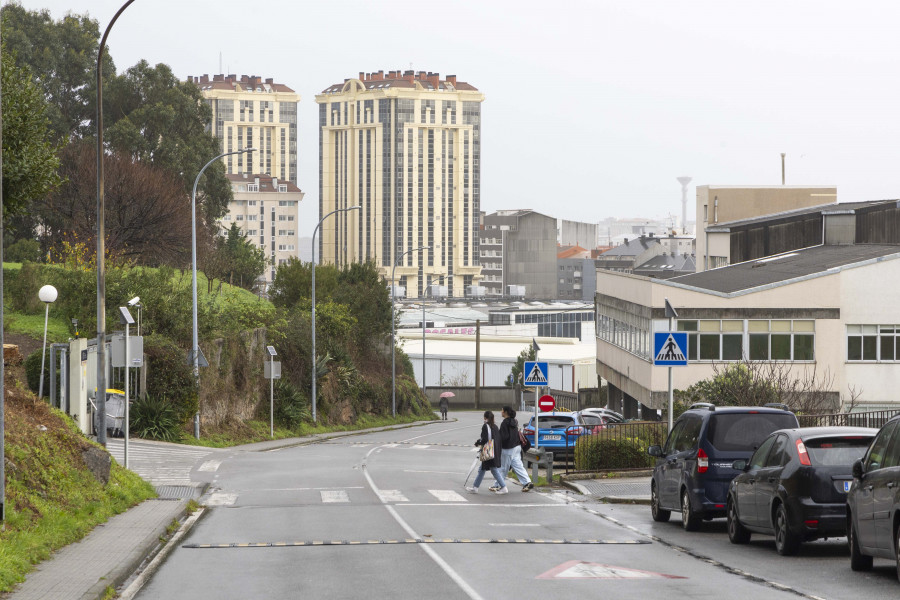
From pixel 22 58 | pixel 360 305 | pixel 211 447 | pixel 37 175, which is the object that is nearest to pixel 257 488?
pixel 37 175

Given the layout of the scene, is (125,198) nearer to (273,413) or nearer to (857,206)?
(273,413)

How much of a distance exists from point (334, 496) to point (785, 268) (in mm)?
35618

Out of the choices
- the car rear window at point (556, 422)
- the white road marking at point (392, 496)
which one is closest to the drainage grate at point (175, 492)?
the white road marking at point (392, 496)

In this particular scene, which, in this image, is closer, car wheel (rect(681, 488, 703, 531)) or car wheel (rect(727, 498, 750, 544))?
car wheel (rect(727, 498, 750, 544))

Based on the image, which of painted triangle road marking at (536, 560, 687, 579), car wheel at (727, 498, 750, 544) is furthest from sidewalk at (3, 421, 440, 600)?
car wheel at (727, 498, 750, 544)

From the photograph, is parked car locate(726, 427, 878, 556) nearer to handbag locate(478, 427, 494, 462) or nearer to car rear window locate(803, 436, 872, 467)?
car rear window locate(803, 436, 872, 467)

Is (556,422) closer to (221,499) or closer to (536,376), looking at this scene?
(536,376)

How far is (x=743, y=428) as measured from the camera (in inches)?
646

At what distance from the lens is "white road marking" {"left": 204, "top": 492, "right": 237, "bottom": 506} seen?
2070 cm

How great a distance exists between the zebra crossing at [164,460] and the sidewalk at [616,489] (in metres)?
7.94

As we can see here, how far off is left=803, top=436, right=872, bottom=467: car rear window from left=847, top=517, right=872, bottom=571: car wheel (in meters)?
1.28

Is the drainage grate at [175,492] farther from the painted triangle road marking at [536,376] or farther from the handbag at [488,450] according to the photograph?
the painted triangle road marking at [536,376]

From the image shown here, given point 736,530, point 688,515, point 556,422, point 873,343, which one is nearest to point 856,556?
point 736,530

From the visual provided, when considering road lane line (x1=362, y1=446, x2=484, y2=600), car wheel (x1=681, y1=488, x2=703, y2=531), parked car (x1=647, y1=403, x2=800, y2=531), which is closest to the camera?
road lane line (x1=362, y1=446, x2=484, y2=600)
